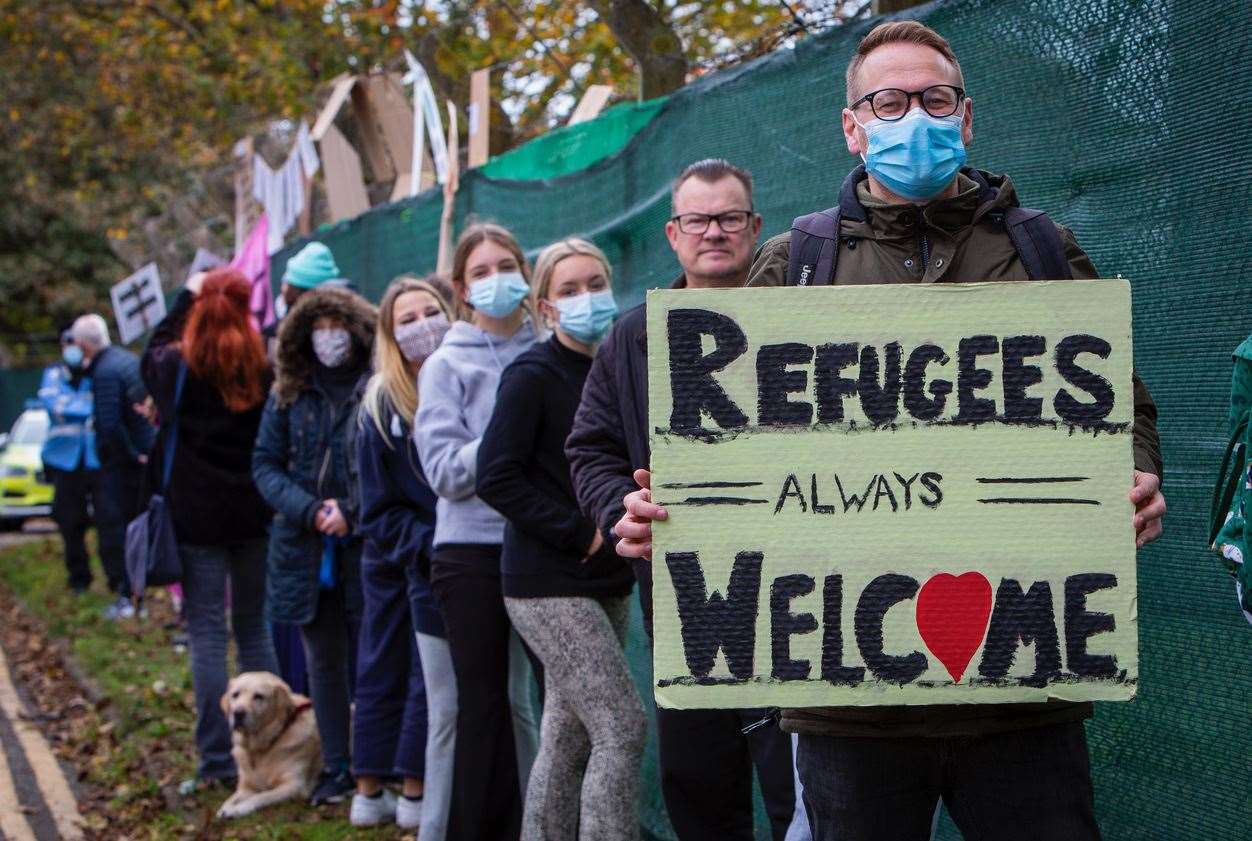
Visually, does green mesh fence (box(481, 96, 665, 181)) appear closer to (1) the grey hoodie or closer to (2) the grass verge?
(1) the grey hoodie

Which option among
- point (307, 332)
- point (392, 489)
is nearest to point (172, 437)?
point (307, 332)

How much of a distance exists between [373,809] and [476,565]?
5.54 ft

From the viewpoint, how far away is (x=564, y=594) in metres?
4.35

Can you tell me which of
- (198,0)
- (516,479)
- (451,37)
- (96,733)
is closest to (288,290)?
(96,733)

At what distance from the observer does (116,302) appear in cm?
1194

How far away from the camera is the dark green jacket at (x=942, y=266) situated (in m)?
2.58

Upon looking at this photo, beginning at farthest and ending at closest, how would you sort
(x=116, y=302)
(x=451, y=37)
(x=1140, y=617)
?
(x=451, y=37) < (x=116, y=302) < (x=1140, y=617)

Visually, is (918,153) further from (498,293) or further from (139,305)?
(139,305)

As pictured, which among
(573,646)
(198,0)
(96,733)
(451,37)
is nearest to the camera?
(573,646)

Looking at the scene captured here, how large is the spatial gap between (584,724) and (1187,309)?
2006 mm

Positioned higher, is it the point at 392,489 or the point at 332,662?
the point at 392,489

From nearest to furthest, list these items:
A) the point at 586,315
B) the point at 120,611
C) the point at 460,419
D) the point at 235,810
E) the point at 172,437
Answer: the point at 586,315 → the point at 460,419 → the point at 235,810 → the point at 172,437 → the point at 120,611

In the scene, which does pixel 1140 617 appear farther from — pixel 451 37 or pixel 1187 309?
pixel 451 37

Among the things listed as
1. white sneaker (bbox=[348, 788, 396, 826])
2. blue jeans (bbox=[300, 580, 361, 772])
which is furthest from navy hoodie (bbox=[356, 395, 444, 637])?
white sneaker (bbox=[348, 788, 396, 826])
